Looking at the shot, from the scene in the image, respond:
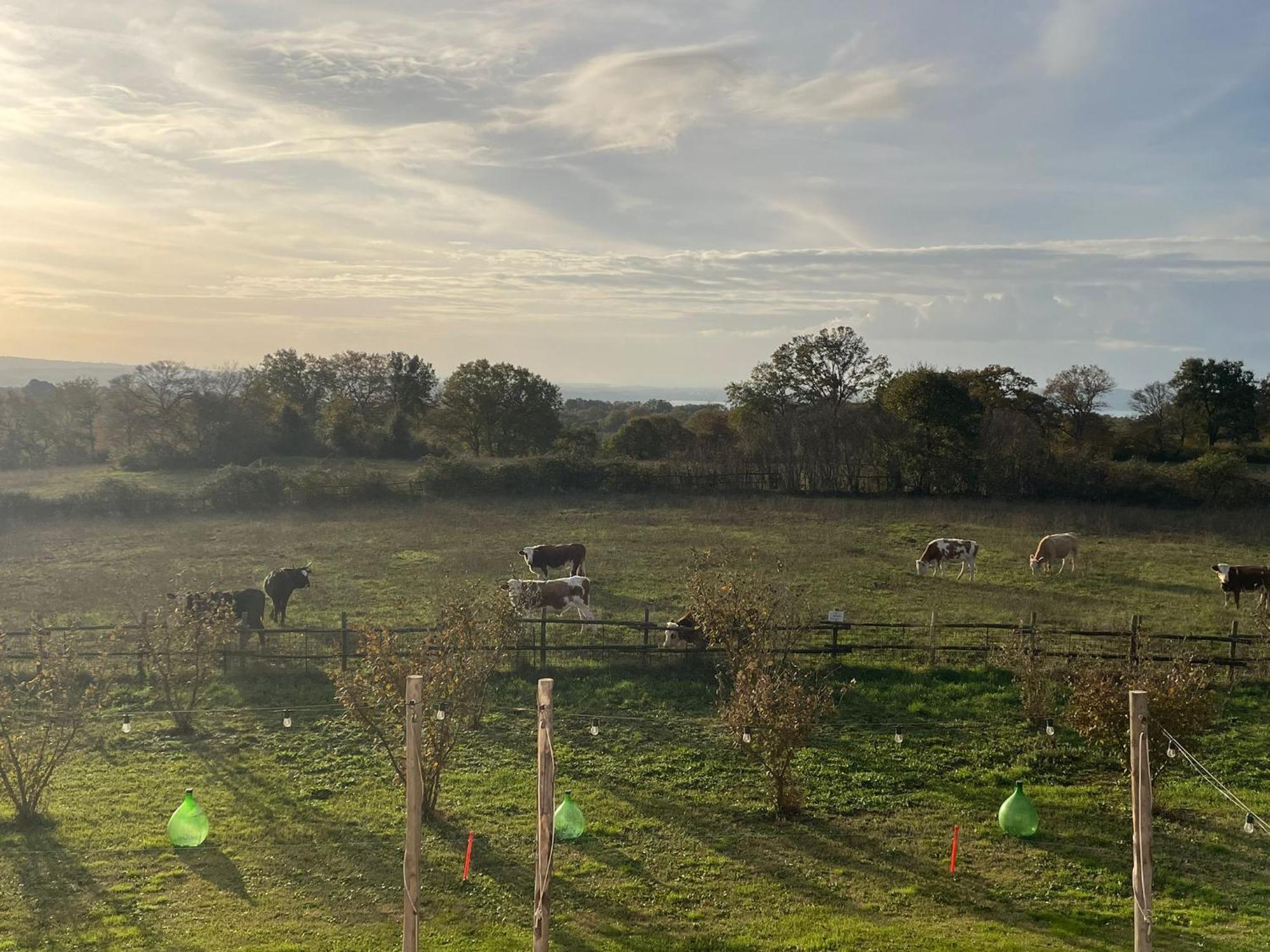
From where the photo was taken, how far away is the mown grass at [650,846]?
8.75 m

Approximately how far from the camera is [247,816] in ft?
37.8

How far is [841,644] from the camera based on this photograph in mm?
17984

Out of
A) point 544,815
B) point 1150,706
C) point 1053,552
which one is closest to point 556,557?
point 1053,552

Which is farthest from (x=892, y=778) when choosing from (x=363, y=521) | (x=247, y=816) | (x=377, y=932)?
(x=363, y=521)

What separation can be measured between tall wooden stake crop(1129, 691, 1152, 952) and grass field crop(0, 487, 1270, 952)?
2.50 metres

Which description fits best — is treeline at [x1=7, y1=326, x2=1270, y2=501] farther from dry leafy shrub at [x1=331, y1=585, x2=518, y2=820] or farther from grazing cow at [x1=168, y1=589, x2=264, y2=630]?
dry leafy shrub at [x1=331, y1=585, x2=518, y2=820]

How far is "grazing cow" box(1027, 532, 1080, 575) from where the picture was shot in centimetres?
2617

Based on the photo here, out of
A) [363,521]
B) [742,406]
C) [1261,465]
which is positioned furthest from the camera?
[742,406]

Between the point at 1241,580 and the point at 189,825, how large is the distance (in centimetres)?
2336

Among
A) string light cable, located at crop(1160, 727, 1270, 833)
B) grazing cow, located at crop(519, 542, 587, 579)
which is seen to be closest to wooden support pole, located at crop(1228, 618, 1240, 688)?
string light cable, located at crop(1160, 727, 1270, 833)

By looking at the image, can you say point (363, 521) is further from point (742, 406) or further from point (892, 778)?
point (892, 778)

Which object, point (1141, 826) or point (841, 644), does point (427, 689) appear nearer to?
point (1141, 826)

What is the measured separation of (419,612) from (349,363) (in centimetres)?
5053

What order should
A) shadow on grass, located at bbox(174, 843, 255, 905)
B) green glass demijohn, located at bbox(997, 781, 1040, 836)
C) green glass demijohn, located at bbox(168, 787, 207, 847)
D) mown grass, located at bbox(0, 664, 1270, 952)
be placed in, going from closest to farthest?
1. mown grass, located at bbox(0, 664, 1270, 952)
2. shadow on grass, located at bbox(174, 843, 255, 905)
3. green glass demijohn, located at bbox(168, 787, 207, 847)
4. green glass demijohn, located at bbox(997, 781, 1040, 836)
